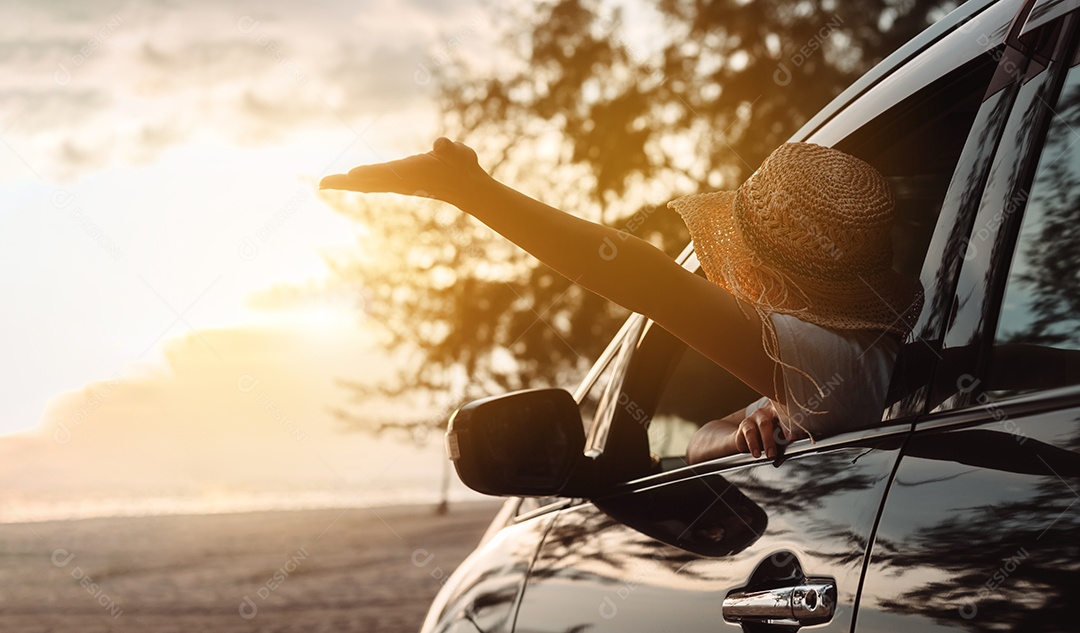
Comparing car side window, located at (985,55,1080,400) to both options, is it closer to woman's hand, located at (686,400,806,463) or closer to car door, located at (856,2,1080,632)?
car door, located at (856,2,1080,632)

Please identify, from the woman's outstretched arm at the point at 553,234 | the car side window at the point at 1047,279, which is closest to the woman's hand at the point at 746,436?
the woman's outstretched arm at the point at 553,234

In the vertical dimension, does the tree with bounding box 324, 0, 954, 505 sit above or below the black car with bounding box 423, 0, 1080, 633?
above

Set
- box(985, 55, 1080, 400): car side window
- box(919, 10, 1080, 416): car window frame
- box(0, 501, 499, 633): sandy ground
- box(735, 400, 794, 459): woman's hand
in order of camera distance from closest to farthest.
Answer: box(985, 55, 1080, 400): car side window → box(919, 10, 1080, 416): car window frame → box(735, 400, 794, 459): woman's hand → box(0, 501, 499, 633): sandy ground

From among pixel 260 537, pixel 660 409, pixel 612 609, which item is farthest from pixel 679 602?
pixel 260 537

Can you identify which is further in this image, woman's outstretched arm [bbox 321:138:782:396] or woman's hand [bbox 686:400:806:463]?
woman's hand [bbox 686:400:806:463]

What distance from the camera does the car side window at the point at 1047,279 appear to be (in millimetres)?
1305

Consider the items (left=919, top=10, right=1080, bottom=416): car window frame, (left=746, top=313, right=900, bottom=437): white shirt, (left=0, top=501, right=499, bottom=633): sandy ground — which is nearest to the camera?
(left=919, top=10, right=1080, bottom=416): car window frame

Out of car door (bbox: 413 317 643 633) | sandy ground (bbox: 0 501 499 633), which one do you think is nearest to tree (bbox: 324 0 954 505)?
sandy ground (bbox: 0 501 499 633)

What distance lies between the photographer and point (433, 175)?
5.08 feet

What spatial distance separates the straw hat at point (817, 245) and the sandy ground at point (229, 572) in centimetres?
897

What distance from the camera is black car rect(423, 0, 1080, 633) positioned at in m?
1.23

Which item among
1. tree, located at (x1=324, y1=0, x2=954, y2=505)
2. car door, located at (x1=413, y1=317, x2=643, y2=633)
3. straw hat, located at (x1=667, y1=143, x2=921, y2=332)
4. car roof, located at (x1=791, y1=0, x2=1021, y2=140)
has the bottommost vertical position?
car door, located at (x1=413, y1=317, x2=643, y2=633)

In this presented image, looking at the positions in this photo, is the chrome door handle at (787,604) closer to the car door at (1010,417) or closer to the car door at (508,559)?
the car door at (1010,417)

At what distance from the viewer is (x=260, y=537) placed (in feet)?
72.3
